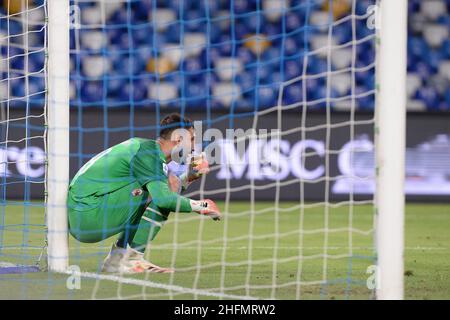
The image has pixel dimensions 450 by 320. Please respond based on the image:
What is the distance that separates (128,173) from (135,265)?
590 millimetres

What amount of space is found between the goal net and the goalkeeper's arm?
0.22 meters

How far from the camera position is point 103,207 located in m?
6.70

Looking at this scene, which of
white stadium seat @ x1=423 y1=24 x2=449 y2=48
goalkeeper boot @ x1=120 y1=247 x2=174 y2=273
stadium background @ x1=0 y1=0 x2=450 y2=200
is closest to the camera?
goalkeeper boot @ x1=120 y1=247 x2=174 y2=273

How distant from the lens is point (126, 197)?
22.0ft

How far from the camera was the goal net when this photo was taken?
20.7ft

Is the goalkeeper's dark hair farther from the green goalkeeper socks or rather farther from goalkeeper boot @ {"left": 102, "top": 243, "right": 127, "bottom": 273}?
goalkeeper boot @ {"left": 102, "top": 243, "right": 127, "bottom": 273}

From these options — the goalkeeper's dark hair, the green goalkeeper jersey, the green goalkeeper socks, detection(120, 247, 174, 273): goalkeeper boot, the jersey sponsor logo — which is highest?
the goalkeeper's dark hair

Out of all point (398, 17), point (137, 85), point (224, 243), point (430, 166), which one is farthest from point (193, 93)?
point (398, 17)

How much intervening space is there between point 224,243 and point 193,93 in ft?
21.4

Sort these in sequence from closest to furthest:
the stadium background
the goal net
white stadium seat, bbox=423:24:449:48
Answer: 1. the goal net
2. the stadium background
3. white stadium seat, bbox=423:24:449:48

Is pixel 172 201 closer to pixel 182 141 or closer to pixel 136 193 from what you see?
pixel 136 193

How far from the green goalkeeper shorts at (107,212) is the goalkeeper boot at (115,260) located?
0.40 ft

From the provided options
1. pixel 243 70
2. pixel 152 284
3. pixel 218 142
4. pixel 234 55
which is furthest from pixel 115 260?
pixel 243 70

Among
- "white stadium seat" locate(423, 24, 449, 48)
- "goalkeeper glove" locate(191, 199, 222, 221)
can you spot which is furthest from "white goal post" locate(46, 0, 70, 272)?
"white stadium seat" locate(423, 24, 449, 48)
